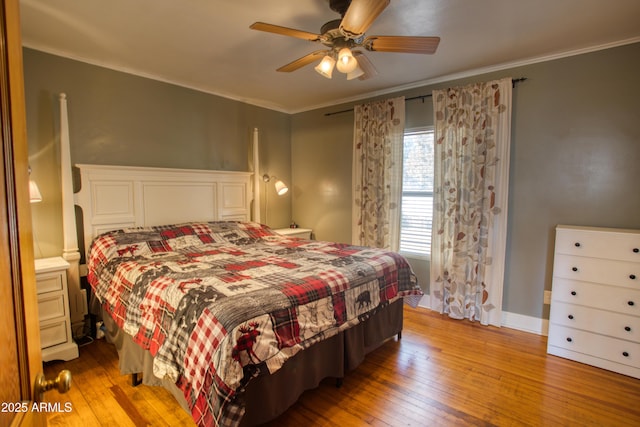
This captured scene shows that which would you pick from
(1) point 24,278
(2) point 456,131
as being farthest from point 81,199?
(2) point 456,131

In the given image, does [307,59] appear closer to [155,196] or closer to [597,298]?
[155,196]

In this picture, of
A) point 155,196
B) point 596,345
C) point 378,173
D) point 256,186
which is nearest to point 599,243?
point 596,345

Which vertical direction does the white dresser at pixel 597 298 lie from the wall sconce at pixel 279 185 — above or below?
below

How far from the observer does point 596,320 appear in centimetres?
235

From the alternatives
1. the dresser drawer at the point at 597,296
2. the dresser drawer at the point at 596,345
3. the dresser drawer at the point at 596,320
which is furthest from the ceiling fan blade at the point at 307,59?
the dresser drawer at the point at 596,345

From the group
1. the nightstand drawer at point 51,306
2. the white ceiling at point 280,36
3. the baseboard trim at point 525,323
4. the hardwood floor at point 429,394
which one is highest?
the white ceiling at point 280,36

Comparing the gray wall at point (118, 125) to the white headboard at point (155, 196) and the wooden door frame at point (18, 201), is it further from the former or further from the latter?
the wooden door frame at point (18, 201)

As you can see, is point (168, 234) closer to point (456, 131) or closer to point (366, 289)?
point (366, 289)

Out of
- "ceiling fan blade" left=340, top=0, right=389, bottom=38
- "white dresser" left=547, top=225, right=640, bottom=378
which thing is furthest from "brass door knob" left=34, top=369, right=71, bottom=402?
"white dresser" left=547, top=225, right=640, bottom=378

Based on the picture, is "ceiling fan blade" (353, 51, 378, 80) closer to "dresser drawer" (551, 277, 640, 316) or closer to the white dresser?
the white dresser

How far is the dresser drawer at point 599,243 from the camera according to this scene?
2209 mm

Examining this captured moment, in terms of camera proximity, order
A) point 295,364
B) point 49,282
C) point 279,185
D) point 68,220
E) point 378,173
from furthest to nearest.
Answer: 1. point 279,185
2. point 378,173
3. point 68,220
4. point 49,282
5. point 295,364

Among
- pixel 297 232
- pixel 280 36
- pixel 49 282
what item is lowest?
pixel 49 282

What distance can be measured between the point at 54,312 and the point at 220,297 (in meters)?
1.70
